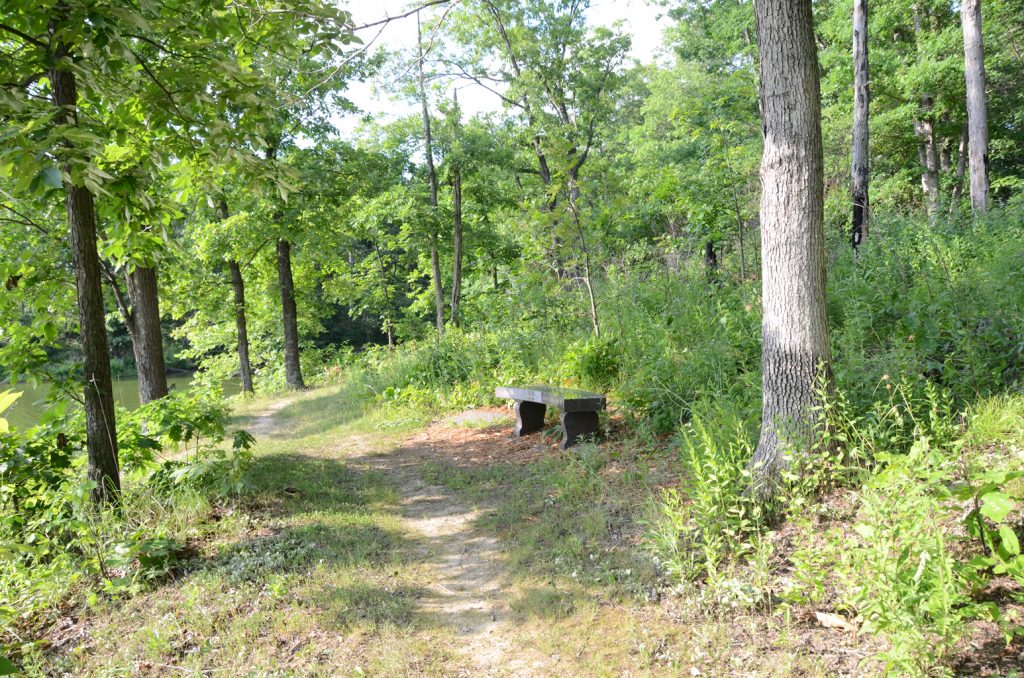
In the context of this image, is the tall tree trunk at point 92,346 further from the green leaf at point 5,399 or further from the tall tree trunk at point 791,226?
the tall tree trunk at point 791,226

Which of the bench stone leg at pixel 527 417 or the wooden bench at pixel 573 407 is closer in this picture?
the wooden bench at pixel 573 407

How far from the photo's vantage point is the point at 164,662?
3098 millimetres

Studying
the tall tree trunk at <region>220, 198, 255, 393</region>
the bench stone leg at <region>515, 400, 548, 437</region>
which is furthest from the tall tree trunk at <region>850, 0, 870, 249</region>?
the tall tree trunk at <region>220, 198, 255, 393</region>

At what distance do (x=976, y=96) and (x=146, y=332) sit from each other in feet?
44.8

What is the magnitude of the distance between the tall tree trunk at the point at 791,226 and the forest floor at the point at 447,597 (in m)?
1.06

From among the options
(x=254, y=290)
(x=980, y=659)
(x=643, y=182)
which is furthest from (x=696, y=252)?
(x=254, y=290)

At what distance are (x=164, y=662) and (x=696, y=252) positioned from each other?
9.76 m

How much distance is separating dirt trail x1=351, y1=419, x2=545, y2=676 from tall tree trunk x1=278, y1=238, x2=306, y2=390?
38.6ft

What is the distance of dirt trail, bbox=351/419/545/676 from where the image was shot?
314cm

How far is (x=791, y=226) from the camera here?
3.81m

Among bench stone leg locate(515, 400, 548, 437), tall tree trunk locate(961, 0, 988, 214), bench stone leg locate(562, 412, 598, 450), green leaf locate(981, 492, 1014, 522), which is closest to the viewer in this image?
green leaf locate(981, 492, 1014, 522)

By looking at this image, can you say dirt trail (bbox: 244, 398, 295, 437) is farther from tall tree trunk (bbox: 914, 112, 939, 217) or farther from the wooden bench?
tall tree trunk (bbox: 914, 112, 939, 217)

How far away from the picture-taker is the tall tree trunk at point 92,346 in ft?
14.7

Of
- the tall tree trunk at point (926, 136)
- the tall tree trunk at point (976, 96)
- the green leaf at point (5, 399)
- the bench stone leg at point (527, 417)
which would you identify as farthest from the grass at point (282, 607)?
the tall tree trunk at point (926, 136)
